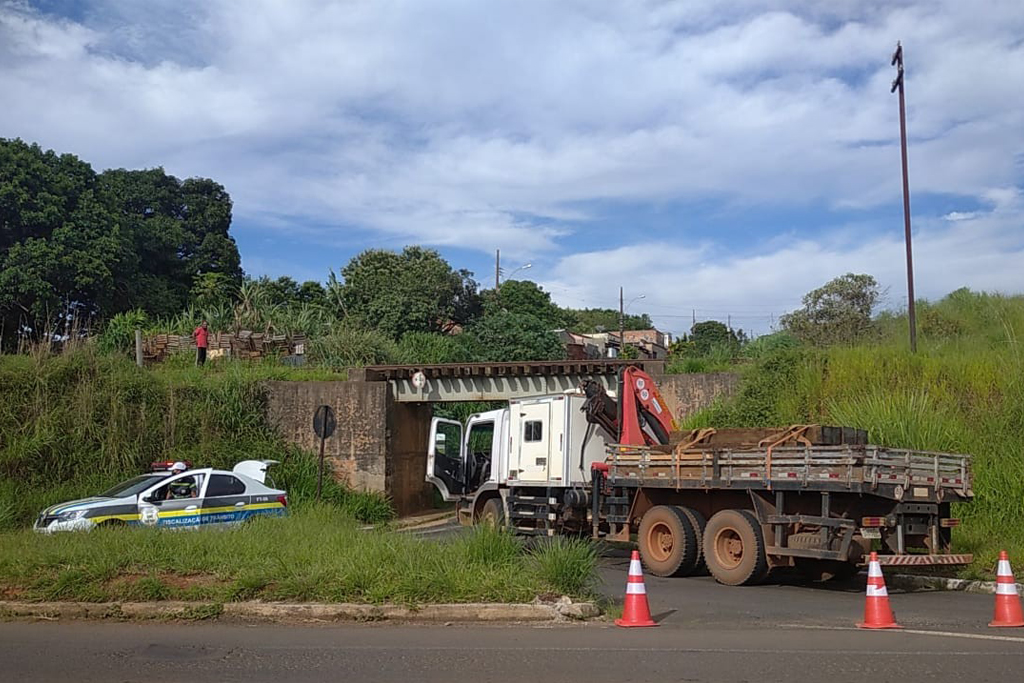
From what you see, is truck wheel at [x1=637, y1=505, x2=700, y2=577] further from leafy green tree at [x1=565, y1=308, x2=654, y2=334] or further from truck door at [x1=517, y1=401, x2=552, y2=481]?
leafy green tree at [x1=565, y1=308, x2=654, y2=334]

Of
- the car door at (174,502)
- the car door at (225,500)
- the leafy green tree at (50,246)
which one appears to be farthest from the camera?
the leafy green tree at (50,246)

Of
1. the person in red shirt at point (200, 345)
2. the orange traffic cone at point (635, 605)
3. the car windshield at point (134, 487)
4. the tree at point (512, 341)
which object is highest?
the tree at point (512, 341)

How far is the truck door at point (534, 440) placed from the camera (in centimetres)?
1769

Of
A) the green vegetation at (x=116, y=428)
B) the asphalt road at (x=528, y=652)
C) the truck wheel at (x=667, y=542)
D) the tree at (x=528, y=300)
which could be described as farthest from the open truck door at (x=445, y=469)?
the tree at (x=528, y=300)

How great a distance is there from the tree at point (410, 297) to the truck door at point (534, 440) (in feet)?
109

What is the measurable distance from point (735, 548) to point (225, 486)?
30.3 feet

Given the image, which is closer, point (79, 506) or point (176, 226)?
point (79, 506)

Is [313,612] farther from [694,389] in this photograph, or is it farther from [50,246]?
[50,246]

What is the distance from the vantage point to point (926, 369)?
2248 centimetres

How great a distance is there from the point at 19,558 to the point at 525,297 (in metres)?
63.8

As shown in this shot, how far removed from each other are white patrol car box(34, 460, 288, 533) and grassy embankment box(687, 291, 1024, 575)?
11.7 m

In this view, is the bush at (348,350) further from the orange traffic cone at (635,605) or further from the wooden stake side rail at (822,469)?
the orange traffic cone at (635,605)

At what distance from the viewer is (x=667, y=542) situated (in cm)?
1473

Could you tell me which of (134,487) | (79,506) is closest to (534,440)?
(134,487)
